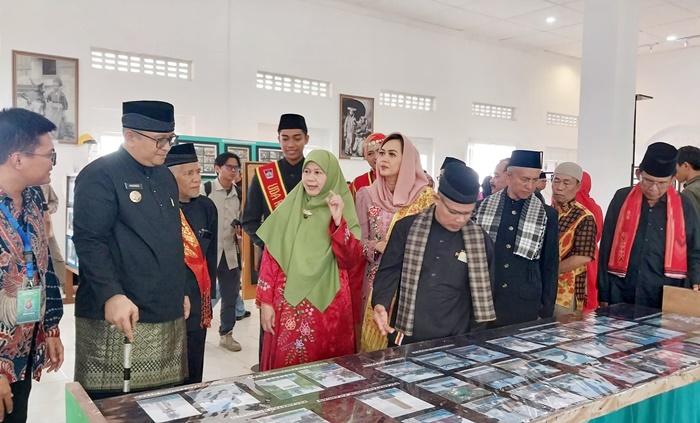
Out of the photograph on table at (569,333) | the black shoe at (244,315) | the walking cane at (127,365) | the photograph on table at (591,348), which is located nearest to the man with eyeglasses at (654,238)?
the photograph on table at (569,333)

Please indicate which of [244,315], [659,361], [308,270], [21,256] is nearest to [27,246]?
[21,256]

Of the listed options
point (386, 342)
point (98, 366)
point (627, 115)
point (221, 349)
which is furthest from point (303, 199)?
point (627, 115)

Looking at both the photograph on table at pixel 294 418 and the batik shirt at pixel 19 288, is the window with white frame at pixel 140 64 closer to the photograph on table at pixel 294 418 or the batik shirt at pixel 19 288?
the batik shirt at pixel 19 288

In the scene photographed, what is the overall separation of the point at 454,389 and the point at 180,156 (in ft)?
5.44

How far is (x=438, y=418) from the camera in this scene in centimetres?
124

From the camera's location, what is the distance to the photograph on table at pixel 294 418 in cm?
120

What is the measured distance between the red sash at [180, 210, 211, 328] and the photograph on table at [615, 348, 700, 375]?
1.65 m

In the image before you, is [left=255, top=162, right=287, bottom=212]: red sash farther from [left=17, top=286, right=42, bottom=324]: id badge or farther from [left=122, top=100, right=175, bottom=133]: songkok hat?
[left=17, top=286, right=42, bottom=324]: id badge

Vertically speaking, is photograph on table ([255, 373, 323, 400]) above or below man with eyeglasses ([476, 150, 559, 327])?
below

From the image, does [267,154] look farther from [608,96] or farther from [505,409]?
[505,409]

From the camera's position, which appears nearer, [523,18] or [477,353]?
[477,353]

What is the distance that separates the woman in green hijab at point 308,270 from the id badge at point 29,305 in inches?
33.9

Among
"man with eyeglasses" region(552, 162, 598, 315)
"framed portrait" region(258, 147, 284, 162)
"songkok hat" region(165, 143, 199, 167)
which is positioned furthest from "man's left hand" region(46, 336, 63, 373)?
"framed portrait" region(258, 147, 284, 162)

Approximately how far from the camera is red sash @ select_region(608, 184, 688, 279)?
254cm
